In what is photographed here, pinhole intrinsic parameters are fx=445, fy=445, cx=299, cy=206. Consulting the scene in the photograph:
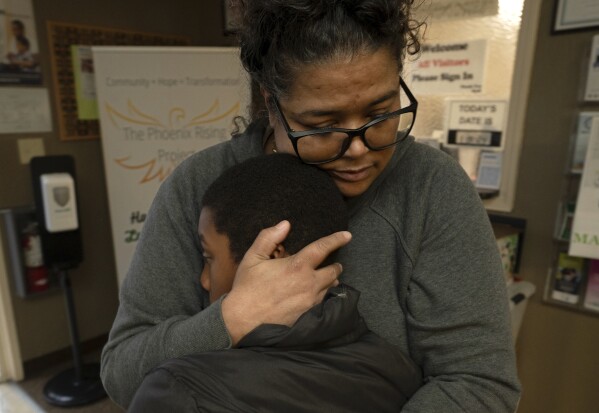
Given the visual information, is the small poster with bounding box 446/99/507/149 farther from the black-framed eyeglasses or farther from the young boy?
the young boy

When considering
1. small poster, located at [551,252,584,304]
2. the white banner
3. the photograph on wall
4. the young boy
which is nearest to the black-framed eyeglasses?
the young boy

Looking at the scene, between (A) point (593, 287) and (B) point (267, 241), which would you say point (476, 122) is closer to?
(A) point (593, 287)

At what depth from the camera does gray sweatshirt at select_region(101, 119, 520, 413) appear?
0.74 m

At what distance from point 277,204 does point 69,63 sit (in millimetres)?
2618

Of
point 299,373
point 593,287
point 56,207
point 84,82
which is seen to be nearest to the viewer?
point 299,373

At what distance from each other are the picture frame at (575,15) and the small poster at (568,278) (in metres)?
0.89

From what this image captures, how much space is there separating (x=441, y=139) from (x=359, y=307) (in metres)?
1.49

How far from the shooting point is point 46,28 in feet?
8.68

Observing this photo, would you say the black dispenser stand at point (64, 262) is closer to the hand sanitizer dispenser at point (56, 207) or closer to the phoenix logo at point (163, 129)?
the hand sanitizer dispenser at point (56, 207)

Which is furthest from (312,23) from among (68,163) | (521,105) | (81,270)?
(81,270)

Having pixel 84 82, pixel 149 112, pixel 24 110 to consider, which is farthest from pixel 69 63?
pixel 149 112

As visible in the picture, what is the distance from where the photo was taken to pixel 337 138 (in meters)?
0.77

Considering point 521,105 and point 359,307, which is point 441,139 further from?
point 359,307

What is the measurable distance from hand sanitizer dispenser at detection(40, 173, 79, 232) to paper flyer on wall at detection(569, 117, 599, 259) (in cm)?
246
